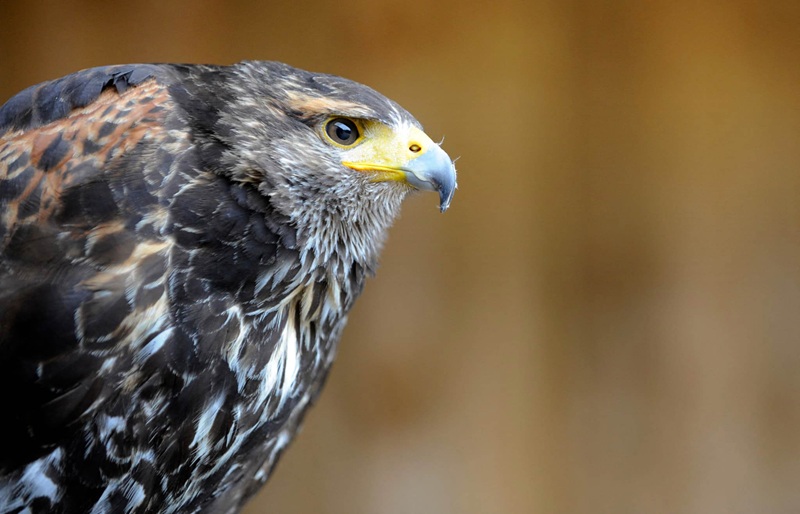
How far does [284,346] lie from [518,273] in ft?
3.85

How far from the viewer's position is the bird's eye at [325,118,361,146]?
5.11ft

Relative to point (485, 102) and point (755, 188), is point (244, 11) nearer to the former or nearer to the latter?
point (485, 102)

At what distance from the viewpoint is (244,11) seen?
253 centimetres

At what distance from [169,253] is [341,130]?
441 mm

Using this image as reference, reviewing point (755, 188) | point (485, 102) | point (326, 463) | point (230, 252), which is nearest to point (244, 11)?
point (485, 102)

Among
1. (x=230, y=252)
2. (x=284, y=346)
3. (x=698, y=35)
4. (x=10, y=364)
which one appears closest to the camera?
(x=10, y=364)

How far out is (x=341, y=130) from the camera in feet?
5.13

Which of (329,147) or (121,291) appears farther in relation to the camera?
(329,147)

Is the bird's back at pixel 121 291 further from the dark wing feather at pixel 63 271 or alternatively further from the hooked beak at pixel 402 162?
the hooked beak at pixel 402 162

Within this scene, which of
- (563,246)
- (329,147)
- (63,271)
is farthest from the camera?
(563,246)

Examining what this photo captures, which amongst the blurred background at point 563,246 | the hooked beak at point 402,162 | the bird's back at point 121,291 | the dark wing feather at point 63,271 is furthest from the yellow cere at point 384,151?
the blurred background at point 563,246

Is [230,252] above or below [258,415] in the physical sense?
above

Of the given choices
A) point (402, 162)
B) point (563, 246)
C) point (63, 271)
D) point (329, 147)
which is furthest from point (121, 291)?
point (563, 246)

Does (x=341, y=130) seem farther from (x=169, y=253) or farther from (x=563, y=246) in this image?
(x=563, y=246)
